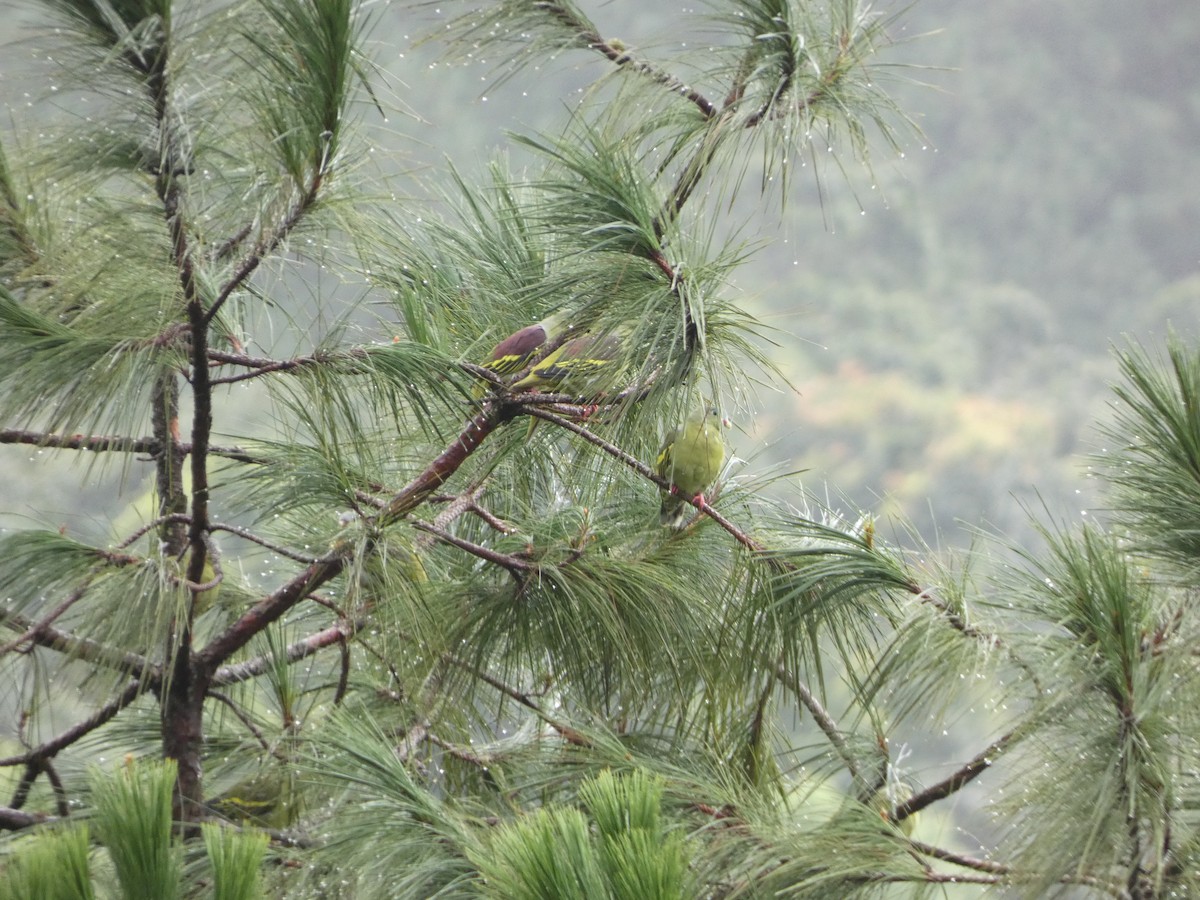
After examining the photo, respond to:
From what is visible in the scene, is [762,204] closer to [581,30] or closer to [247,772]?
[581,30]

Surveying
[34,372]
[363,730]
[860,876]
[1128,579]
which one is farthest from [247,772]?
[1128,579]

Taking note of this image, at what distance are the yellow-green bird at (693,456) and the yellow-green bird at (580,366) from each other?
11 cm

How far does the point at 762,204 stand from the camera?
3.18ft

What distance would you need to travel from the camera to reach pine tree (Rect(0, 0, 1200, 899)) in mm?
720

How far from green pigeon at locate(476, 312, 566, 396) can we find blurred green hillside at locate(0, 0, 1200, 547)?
254 inches

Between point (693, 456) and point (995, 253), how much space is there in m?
10.9

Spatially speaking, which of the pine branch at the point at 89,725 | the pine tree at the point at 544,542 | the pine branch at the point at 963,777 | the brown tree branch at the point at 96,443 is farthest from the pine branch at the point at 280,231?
the pine branch at the point at 963,777

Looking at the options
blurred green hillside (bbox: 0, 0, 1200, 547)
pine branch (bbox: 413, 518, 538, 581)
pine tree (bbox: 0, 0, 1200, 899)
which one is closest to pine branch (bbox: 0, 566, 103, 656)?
pine tree (bbox: 0, 0, 1200, 899)

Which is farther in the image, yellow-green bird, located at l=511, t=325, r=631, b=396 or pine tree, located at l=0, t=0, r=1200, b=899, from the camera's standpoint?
yellow-green bird, located at l=511, t=325, r=631, b=396

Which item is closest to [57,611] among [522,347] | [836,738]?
[522,347]

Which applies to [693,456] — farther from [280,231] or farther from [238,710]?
[238,710]

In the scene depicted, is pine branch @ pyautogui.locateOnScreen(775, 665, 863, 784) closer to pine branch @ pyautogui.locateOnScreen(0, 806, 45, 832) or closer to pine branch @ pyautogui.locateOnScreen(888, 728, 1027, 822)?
pine branch @ pyautogui.locateOnScreen(888, 728, 1027, 822)

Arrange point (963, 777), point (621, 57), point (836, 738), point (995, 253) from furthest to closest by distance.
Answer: point (995, 253)
point (621, 57)
point (836, 738)
point (963, 777)

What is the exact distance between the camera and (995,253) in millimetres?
11062
